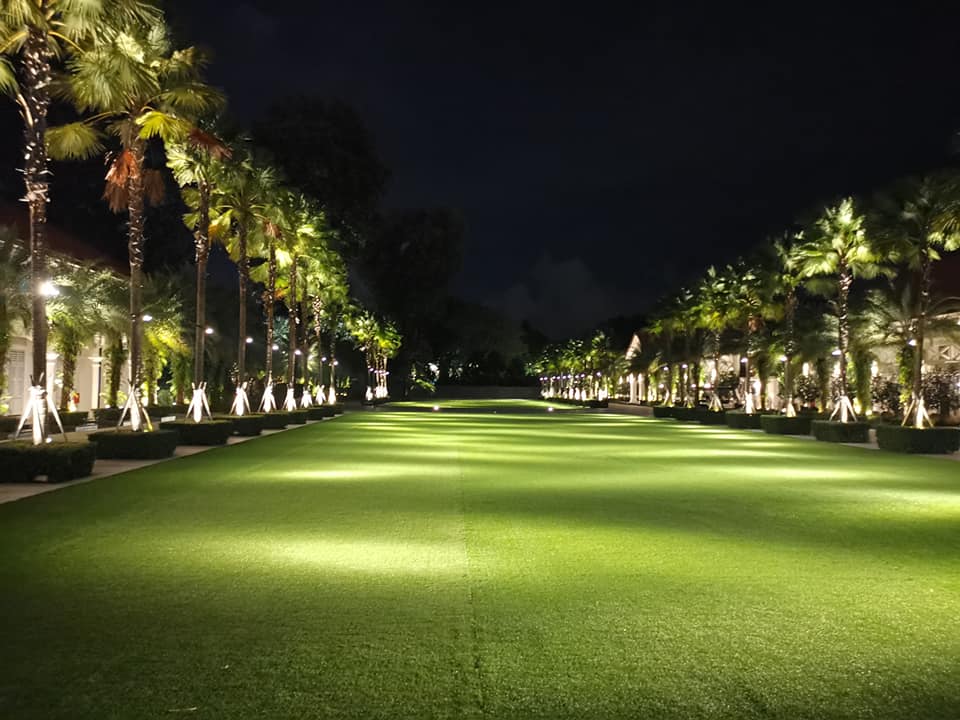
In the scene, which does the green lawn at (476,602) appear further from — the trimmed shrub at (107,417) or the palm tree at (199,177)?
the trimmed shrub at (107,417)

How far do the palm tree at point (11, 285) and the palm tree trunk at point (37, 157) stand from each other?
12369 millimetres

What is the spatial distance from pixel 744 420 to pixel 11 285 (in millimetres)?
32386

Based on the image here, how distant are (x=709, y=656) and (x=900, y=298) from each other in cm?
4262

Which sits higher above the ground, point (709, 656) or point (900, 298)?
point (900, 298)

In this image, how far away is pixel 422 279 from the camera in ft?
300

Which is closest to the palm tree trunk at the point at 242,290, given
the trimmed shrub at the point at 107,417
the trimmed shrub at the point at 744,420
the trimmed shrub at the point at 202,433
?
the trimmed shrub at the point at 107,417

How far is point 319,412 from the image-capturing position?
181 ft

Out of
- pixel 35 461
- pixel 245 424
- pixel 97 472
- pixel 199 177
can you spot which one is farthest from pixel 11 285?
pixel 35 461

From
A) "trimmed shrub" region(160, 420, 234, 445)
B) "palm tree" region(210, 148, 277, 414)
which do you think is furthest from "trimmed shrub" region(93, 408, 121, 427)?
"trimmed shrub" region(160, 420, 234, 445)

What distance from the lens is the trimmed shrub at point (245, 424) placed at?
35656mm

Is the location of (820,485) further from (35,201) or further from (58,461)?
(35,201)

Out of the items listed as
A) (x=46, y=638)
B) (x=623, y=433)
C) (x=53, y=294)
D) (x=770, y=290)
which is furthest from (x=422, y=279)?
(x=46, y=638)

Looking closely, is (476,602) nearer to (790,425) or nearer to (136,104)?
(136,104)

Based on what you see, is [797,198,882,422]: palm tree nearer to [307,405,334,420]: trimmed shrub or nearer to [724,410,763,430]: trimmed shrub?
[724,410,763,430]: trimmed shrub
